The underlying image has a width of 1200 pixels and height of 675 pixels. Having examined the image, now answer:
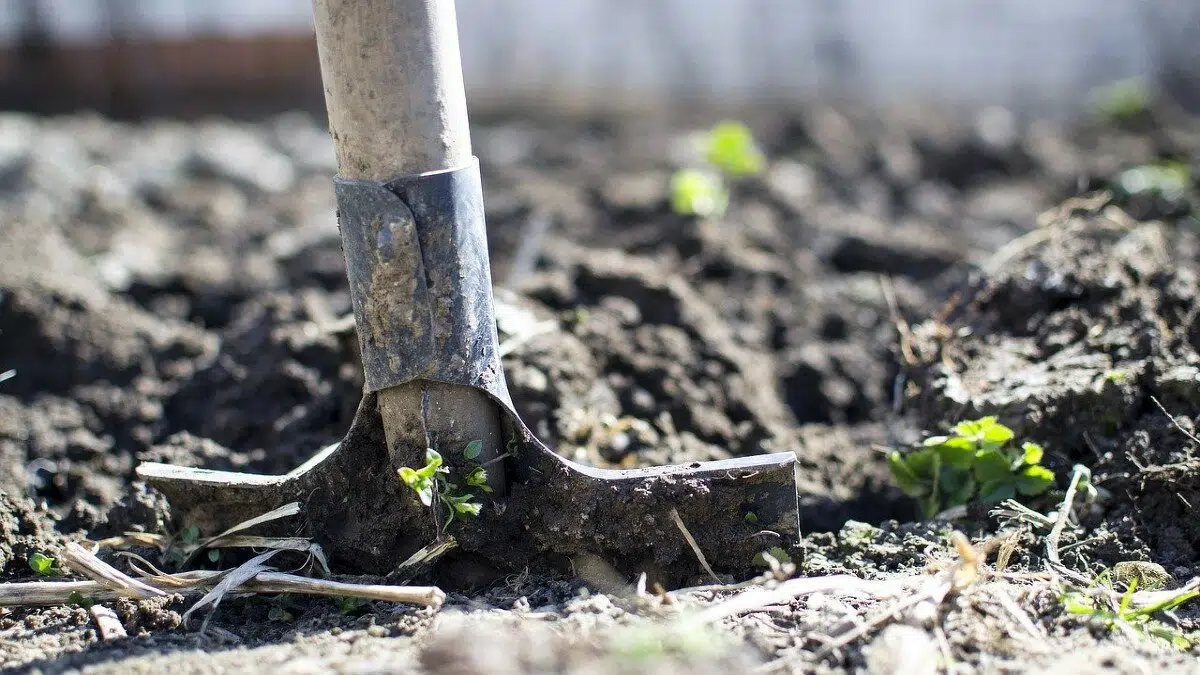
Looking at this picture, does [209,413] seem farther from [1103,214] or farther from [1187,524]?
[1103,214]

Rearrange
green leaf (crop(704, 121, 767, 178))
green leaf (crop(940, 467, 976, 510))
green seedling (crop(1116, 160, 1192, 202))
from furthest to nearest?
1. green leaf (crop(704, 121, 767, 178))
2. green seedling (crop(1116, 160, 1192, 202))
3. green leaf (crop(940, 467, 976, 510))

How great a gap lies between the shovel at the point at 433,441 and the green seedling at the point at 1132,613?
52 centimetres

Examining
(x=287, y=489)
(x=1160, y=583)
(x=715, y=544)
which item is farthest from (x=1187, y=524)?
(x=287, y=489)

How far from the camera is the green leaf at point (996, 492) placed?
7.40ft

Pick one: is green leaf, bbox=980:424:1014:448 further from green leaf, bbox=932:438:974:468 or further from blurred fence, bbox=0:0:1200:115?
blurred fence, bbox=0:0:1200:115

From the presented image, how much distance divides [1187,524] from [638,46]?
687cm

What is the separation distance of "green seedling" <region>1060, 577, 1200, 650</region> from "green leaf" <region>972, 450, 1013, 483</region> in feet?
1.28

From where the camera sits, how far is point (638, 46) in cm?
839

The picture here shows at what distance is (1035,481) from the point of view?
88.5 inches

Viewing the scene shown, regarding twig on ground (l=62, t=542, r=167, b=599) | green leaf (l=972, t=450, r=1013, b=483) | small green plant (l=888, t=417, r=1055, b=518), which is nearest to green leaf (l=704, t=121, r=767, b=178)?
small green plant (l=888, t=417, r=1055, b=518)

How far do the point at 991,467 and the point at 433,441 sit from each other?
4.02 feet

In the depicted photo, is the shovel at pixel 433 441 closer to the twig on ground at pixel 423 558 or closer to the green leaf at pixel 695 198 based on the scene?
the twig on ground at pixel 423 558

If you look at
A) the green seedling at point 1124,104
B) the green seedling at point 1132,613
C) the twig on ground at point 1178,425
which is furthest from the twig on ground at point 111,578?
the green seedling at point 1124,104

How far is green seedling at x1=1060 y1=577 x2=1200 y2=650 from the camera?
1.82 metres
